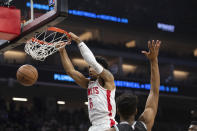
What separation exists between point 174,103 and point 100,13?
24.0 feet

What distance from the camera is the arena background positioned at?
1777cm

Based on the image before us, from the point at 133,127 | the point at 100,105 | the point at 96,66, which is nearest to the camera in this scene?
the point at 133,127

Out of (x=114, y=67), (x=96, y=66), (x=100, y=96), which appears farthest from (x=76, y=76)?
(x=114, y=67)

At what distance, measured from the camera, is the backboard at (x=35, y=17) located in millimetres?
4680

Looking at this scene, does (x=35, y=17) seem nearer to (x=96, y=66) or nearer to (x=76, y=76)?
(x=76, y=76)

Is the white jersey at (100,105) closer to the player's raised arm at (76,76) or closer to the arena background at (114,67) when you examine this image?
the player's raised arm at (76,76)

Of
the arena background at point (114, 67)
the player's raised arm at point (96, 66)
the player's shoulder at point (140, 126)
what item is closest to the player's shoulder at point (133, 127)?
the player's shoulder at point (140, 126)

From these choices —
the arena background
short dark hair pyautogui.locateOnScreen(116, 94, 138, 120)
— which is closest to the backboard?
short dark hair pyautogui.locateOnScreen(116, 94, 138, 120)

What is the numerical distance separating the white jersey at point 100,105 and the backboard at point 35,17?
0.97 metres

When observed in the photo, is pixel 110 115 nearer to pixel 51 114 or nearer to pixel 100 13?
pixel 51 114

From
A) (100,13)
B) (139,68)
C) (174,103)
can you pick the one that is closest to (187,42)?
(139,68)

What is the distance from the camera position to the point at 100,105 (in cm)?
455

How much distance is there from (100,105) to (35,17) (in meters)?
1.64

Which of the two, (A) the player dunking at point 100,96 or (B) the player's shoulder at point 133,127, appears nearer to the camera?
(B) the player's shoulder at point 133,127
